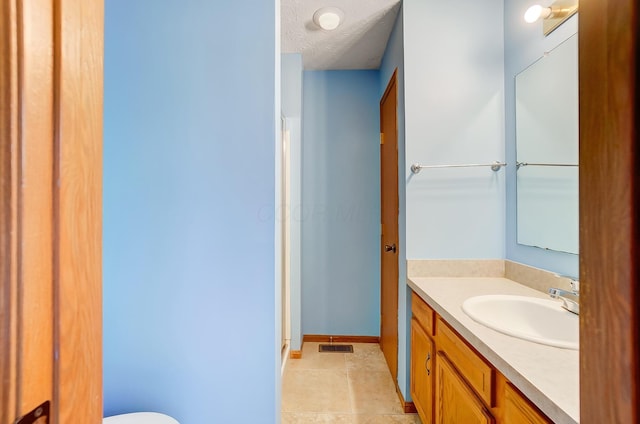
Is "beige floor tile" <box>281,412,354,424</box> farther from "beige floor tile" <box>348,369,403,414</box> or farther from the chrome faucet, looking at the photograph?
the chrome faucet

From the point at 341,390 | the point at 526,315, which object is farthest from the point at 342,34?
the point at 341,390

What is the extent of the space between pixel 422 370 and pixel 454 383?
1.38 ft

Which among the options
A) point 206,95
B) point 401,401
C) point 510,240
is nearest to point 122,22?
point 206,95

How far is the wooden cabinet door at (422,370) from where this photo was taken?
1417 millimetres

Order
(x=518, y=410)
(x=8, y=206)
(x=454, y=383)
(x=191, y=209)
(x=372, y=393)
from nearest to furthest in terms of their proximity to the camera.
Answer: (x=8, y=206) → (x=518, y=410) → (x=454, y=383) → (x=191, y=209) → (x=372, y=393)

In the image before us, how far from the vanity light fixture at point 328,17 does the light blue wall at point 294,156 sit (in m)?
0.49

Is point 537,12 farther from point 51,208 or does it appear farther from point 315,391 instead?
point 315,391

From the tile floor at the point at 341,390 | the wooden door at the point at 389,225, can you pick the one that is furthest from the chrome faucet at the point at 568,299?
the tile floor at the point at 341,390

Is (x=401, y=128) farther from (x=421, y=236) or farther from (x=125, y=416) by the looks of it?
(x=125, y=416)

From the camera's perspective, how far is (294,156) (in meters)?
2.54

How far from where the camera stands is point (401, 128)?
1.88m

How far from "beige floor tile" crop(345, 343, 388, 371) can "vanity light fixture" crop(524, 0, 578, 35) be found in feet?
7.82

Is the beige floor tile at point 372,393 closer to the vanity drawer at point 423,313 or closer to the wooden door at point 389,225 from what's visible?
the wooden door at point 389,225

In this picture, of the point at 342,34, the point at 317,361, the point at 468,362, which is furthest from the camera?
the point at 317,361
